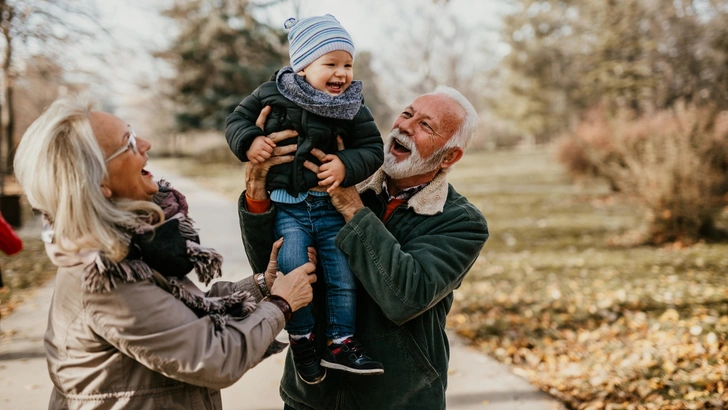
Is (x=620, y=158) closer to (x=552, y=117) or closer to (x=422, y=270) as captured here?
(x=422, y=270)

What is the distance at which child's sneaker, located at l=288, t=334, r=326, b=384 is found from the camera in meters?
2.19

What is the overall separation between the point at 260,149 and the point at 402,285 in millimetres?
715

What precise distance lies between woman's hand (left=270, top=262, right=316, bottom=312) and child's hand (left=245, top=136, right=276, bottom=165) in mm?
429

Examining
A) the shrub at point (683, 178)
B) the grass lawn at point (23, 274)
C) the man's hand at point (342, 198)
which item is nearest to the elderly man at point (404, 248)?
the man's hand at point (342, 198)

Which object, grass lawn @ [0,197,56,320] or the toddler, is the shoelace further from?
grass lawn @ [0,197,56,320]

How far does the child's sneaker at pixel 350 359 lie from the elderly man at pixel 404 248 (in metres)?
0.02

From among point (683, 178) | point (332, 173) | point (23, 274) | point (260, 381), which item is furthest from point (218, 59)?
point (332, 173)

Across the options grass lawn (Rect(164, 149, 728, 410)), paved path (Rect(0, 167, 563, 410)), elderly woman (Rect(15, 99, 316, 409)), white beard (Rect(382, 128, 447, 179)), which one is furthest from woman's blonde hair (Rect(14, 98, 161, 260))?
grass lawn (Rect(164, 149, 728, 410))

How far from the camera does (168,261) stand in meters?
1.68

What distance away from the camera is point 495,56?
38.8 metres

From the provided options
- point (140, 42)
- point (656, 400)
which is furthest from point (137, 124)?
point (656, 400)

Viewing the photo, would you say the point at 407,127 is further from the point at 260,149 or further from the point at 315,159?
the point at 260,149

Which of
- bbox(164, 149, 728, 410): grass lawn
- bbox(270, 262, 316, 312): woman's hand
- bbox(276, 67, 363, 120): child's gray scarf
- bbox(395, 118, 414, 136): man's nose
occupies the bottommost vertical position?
bbox(164, 149, 728, 410): grass lawn

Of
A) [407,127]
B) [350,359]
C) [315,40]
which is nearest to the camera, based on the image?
[350,359]
